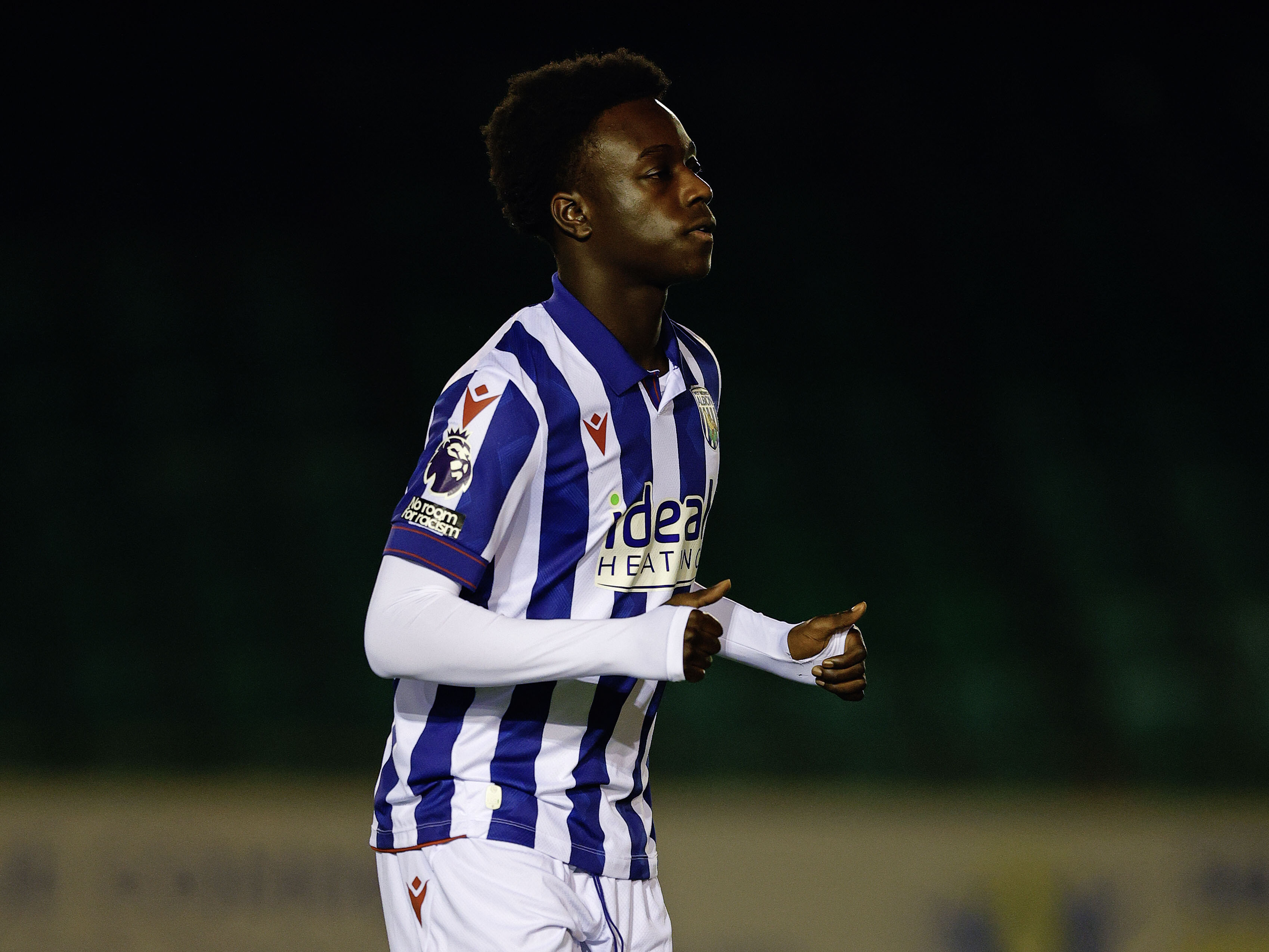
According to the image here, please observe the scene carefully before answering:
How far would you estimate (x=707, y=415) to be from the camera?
1.62 meters

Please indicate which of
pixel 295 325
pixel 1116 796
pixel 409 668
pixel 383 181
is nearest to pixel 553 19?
pixel 383 181

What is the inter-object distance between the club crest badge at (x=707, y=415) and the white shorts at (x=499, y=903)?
517mm

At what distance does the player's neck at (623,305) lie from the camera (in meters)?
1.54

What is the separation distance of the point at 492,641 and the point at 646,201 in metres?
0.54

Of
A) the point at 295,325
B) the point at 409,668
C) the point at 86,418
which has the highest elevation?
the point at 295,325

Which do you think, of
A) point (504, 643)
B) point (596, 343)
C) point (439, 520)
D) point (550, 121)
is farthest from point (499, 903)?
point (550, 121)

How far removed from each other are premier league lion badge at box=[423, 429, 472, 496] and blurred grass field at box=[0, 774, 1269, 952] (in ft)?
6.59

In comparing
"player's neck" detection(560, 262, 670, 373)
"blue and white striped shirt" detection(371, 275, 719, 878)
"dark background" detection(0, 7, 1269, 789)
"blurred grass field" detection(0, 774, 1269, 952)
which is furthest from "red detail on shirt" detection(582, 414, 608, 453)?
"dark background" detection(0, 7, 1269, 789)

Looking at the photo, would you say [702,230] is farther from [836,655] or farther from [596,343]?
[836,655]

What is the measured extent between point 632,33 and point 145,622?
7.79 ft

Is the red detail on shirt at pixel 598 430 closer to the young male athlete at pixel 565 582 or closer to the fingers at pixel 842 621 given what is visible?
the young male athlete at pixel 565 582

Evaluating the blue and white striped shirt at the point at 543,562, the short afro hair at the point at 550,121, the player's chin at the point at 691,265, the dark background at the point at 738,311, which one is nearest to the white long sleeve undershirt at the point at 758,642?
the blue and white striped shirt at the point at 543,562

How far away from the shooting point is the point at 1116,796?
3541 mm

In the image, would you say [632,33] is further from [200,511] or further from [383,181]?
[200,511]
